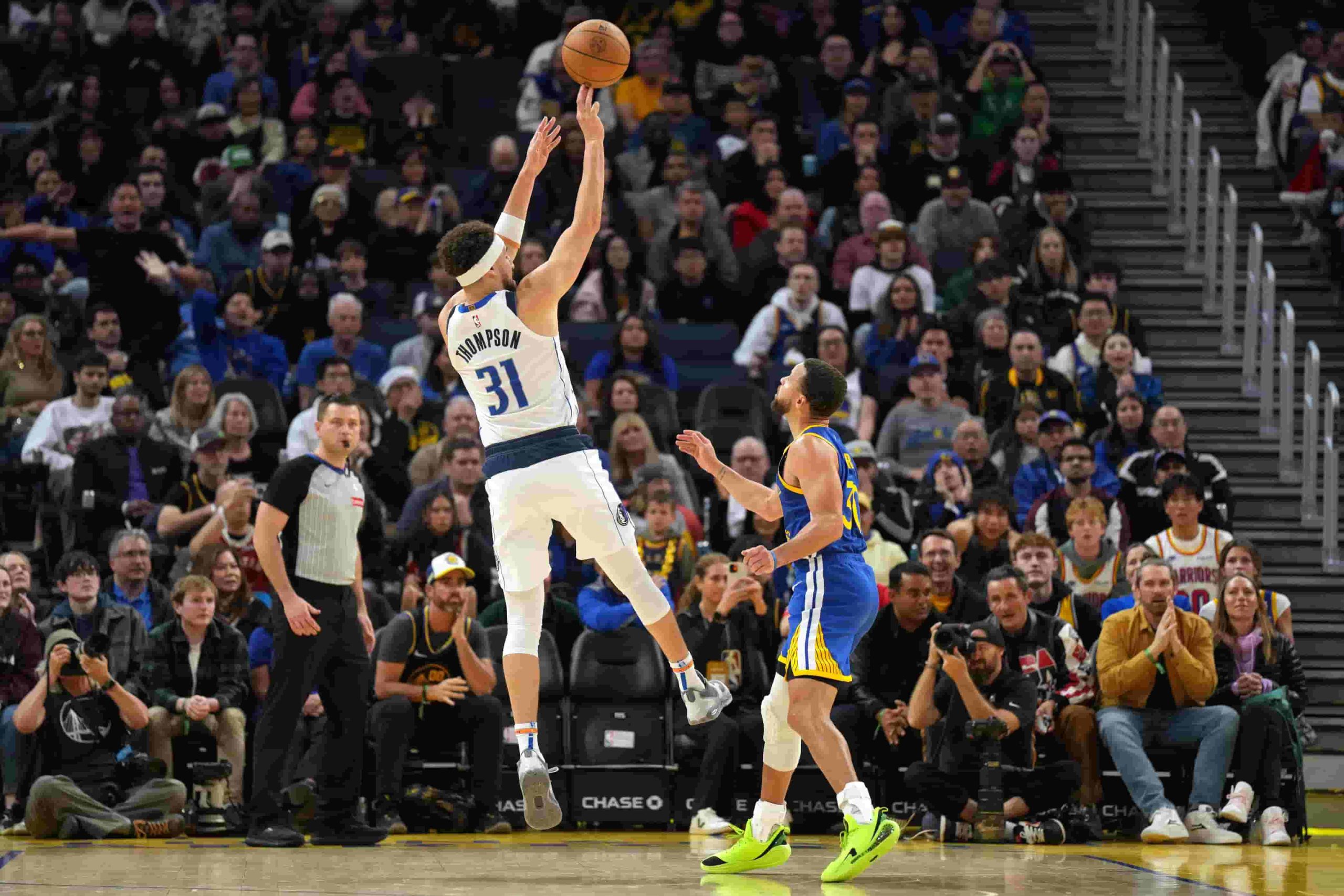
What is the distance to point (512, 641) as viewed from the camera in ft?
26.9

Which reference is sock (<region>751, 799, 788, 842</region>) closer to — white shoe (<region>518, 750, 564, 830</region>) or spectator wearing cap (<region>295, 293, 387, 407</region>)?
white shoe (<region>518, 750, 564, 830</region>)

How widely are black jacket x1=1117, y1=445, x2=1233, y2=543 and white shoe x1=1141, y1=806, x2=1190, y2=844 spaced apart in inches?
133

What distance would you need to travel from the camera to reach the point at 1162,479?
13211 mm

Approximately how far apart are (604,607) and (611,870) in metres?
3.31

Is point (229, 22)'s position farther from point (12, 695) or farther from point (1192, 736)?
point (1192, 736)

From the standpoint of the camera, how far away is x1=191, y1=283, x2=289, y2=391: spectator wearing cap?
14.9m

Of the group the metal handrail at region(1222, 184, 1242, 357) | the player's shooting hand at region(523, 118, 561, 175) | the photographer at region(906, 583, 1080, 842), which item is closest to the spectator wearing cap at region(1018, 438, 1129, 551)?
the photographer at region(906, 583, 1080, 842)

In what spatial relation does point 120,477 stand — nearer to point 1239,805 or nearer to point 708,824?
point 708,824

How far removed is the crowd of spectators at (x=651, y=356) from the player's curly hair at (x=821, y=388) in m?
2.33

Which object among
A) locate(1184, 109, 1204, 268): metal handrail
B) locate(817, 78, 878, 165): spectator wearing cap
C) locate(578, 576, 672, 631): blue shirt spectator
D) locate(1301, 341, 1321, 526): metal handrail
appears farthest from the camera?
locate(817, 78, 878, 165): spectator wearing cap

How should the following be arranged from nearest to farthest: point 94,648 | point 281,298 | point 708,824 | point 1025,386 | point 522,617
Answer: point 522,617
point 94,648
point 708,824
point 1025,386
point 281,298

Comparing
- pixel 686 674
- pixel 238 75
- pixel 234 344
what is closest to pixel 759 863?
pixel 686 674

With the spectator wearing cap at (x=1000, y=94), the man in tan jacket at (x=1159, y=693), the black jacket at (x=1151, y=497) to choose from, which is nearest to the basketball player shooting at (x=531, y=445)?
the man in tan jacket at (x=1159, y=693)

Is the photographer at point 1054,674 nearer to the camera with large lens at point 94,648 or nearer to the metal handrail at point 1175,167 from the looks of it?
the camera with large lens at point 94,648
